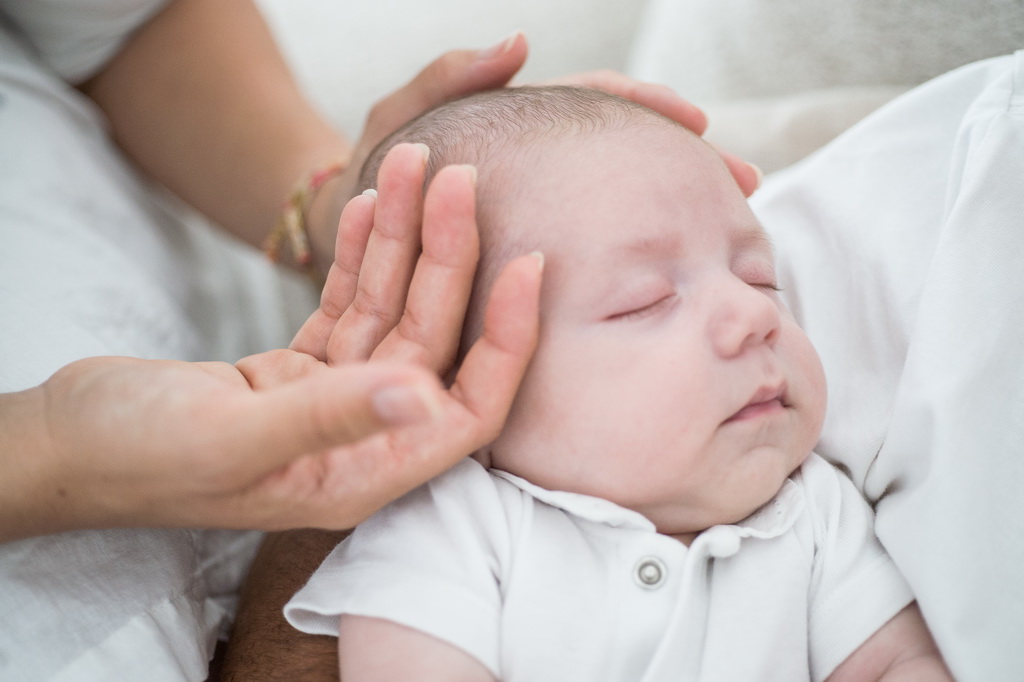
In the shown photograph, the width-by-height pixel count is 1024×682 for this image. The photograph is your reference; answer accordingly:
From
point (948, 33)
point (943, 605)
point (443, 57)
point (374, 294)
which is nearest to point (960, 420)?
point (943, 605)

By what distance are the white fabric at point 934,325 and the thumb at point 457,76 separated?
49cm

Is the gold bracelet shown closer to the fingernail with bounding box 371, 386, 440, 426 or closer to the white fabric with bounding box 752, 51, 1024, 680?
the white fabric with bounding box 752, 51, 1024, 680

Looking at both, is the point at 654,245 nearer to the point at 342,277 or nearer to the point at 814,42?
the point at 342,277

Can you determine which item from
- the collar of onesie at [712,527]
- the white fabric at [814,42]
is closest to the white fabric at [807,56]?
the white fabric at [814,42]

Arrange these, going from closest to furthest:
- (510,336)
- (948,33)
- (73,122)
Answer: (510,336), (73,122), (948,33)

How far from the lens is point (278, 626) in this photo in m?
0.98

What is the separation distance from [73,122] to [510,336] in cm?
108

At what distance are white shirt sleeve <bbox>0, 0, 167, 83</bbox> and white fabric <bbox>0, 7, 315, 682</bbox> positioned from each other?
18 millimetres

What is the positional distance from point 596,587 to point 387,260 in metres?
0.43

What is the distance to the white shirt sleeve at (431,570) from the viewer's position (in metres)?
0.77

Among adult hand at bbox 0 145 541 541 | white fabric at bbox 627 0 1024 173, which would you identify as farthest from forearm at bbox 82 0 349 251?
white fabric at bbox 627 0 1024 173

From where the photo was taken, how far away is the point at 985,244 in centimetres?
91

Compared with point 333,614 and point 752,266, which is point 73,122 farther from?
point 752,266

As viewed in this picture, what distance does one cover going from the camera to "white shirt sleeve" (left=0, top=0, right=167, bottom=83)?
1.33 m
